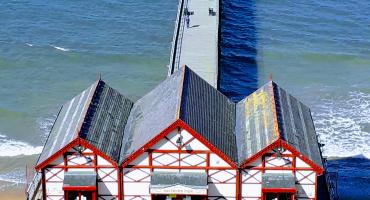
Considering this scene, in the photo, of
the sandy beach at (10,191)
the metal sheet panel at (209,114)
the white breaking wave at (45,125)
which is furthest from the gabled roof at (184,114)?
the white breaking wave at (45,125)

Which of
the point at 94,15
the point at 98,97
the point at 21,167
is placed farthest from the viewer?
the point at 94,15

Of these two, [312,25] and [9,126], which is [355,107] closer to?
[312,25]

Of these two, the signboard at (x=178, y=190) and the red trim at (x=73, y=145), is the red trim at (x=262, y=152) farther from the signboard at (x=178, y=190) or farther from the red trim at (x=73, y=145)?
the red trim at (x=73, y=145)

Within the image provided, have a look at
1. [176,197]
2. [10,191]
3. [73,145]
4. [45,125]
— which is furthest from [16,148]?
[176,197]

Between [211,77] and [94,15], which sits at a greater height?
[94,15]

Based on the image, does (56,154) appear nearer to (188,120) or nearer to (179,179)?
(179,179)

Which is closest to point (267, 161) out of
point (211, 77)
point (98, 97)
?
point (98, 97)
